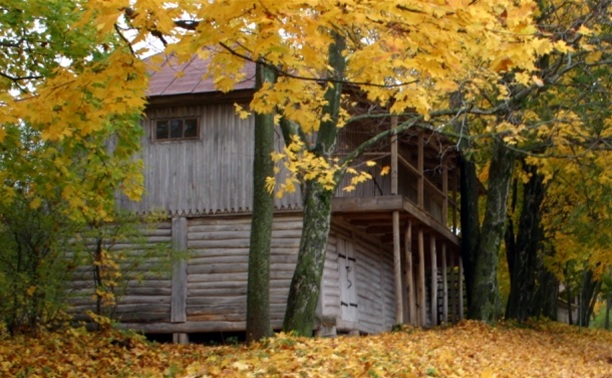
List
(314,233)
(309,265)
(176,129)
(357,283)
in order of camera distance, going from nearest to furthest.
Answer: (309,265) < (314,233) < (176,129) < (357,283)

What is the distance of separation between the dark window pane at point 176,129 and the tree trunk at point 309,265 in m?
6.87

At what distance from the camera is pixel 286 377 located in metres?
9.18

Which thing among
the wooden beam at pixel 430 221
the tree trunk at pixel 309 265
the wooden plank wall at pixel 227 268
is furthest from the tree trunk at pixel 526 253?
the tree trunk at pixel 309 265

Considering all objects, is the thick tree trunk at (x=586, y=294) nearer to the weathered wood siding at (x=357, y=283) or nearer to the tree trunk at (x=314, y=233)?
the weathered wood siding at (x=357, y=283)

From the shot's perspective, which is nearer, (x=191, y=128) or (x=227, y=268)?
(x=227, y=268)

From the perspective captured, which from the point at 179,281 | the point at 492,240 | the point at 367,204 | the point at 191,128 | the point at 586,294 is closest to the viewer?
the point at 367,204

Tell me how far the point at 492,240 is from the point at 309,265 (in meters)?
9.70

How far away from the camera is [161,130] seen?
23000mm

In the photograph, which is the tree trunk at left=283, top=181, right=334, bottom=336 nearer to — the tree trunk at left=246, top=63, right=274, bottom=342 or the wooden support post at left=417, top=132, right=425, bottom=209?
the tree trunk at left=246, top=63, right=274, bottom=342

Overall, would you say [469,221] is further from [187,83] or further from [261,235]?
[261,235]

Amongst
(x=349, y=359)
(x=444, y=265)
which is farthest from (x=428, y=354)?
(x=444, y=265)

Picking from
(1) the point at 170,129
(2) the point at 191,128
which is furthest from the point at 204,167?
(1) the point at 170,129

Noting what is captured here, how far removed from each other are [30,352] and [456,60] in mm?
8883

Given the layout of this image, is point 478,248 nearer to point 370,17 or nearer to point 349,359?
point 349,359
